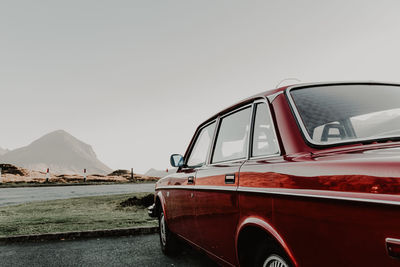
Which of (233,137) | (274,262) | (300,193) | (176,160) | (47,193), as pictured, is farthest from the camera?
(47,193)

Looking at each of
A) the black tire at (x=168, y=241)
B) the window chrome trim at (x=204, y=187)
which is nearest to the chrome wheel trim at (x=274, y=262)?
the window chrome trim at (x=204, y=187)

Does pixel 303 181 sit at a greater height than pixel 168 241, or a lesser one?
greater

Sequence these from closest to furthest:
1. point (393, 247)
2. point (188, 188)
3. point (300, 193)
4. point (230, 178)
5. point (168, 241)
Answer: point (393, 247), point (300, 193), point (230, 178), point (188, 188), point (168, 241)

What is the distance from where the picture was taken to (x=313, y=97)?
2492 mm

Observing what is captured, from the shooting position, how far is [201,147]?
13.9 feet

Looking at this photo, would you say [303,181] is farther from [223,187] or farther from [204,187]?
[204,187]

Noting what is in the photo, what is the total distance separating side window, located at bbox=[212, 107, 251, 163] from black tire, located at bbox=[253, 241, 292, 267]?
0.83 m

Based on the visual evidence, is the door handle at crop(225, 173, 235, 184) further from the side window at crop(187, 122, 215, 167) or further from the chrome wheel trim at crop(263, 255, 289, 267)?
the side window at crop(187, 122, 215, 167)

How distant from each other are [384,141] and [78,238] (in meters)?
5.73

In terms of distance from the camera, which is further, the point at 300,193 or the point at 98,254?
the point at 98,254

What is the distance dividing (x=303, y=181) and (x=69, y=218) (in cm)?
743

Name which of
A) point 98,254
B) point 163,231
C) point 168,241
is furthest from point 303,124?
point 98,254

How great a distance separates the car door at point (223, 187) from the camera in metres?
2.72

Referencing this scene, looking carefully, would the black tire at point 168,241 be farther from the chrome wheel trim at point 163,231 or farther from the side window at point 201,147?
the side window at point 201,147
